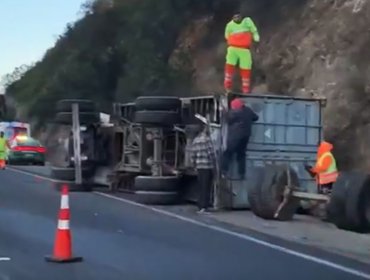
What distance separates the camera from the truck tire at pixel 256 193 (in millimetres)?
17594

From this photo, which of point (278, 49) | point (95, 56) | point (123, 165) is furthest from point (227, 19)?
point (123, 165)

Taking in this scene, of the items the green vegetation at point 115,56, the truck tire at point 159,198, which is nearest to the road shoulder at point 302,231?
the truck tire at point 159,198

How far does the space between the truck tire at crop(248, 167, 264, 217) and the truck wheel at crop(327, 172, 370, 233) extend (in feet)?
7.99

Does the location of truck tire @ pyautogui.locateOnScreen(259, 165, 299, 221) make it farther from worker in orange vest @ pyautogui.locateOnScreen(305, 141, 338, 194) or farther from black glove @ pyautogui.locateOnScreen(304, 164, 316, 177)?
black glove @ pyautogui.locateOnScreen(304, 164, 316, 177)

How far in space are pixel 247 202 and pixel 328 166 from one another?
5.50 feet

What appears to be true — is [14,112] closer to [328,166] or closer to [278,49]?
[278,49]

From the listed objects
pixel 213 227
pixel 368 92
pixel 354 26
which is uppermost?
pixel 354 26

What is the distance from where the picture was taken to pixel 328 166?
18641 millimetres

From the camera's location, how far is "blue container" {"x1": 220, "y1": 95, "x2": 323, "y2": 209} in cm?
1925

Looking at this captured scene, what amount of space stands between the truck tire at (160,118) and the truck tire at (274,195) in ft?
12.0

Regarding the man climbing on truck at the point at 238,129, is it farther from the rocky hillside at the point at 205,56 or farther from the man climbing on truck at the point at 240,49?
the rocky hillside at the point at 205,56

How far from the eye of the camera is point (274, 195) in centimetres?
1741

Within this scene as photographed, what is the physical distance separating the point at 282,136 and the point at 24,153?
2701 centimetres

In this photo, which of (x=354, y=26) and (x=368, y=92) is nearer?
(x=368, y=92)
